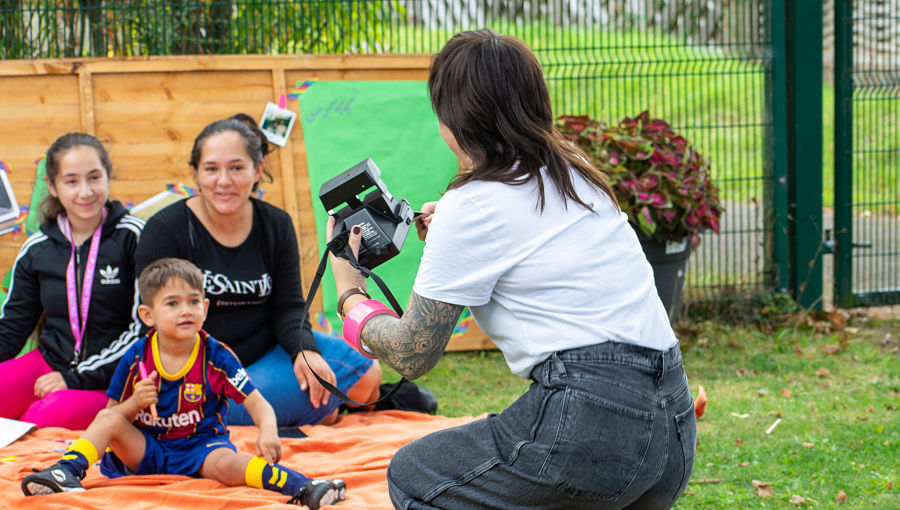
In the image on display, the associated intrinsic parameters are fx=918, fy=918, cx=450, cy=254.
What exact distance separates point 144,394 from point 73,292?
51.2 inches

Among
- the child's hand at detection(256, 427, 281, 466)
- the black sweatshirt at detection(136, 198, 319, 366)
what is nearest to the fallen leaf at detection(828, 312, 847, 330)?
the black sweatshirt at detection(136, 198, 319, 366)

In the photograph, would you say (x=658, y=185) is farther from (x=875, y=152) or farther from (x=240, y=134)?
(x=240, y=134)

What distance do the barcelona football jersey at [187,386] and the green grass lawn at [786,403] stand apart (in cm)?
162

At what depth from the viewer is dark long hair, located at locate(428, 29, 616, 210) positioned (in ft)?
7.63

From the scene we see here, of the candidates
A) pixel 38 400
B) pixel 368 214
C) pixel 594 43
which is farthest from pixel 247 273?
pixel 594 43

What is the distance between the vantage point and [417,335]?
7.62ft

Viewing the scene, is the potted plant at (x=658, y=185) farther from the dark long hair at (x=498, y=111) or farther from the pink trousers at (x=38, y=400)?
the dark long hair at (x=498, y=111)

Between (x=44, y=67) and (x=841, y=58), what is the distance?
Answer: 547 centimetres

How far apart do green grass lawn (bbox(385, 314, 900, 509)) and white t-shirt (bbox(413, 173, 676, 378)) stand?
1.60 metres

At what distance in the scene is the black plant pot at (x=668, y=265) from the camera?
579 cm

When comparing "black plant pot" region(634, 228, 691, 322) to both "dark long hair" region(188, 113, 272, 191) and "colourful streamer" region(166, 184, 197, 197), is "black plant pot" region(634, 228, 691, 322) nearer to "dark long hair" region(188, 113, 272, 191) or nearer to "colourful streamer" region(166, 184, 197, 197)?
"dark long hair" region(188, 113, 272, 191)

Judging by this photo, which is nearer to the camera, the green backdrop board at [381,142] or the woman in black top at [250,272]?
the woman in black top at [250,272]

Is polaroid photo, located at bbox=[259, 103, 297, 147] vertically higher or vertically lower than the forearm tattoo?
higher

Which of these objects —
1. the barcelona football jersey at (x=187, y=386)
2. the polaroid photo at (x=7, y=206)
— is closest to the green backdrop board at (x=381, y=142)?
the polaroid photo at (x=7, y=206)
